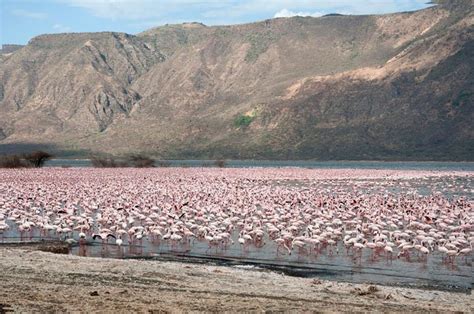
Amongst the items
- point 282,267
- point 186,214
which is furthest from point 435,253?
point 186,214

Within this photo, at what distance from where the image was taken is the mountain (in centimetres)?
11075

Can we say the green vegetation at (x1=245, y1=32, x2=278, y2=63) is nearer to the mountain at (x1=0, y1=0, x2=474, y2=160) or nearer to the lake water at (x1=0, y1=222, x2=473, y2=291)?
the mountain at (x1=0, y1=0, x2=474, y2=160)

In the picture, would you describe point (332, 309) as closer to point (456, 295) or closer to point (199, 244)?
point (456, 295)

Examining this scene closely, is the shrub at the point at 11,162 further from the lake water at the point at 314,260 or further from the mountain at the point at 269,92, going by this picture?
the lake water at the point at 314,260

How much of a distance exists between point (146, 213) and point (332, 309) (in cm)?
1484

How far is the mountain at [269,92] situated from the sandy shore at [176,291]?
93928 mm

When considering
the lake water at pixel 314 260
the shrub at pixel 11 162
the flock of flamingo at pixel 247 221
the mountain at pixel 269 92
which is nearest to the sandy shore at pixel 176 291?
the lake water at pixel 314 260

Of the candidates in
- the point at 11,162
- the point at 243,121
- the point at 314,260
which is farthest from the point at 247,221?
the point at 243,121

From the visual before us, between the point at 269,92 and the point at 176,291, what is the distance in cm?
11923

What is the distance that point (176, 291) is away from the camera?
11.4 m

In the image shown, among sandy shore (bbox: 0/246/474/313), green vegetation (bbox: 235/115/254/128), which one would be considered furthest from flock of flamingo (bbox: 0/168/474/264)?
green vegetation (bbox: 235/115/254/128)

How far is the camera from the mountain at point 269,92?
363ft

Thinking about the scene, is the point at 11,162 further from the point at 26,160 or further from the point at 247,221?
the point at 247,221

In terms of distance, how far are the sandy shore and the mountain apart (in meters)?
93.9
